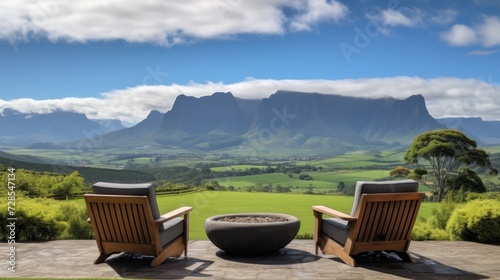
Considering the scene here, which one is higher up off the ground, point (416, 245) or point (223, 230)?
point (223, 230)

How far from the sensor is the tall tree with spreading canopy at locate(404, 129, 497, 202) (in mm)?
29891

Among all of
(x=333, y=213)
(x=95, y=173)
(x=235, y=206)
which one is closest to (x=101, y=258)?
(x=333, y=213)

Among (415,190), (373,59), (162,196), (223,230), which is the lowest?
(162,196)

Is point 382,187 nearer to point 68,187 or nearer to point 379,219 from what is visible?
point 379,219

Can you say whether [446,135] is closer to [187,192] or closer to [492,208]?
[187,192]

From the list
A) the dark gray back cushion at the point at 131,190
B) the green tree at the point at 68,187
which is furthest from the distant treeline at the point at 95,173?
the dark gray back cushion at the point at 131,190

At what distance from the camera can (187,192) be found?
2303 cm

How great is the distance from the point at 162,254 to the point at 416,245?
15.1 feet

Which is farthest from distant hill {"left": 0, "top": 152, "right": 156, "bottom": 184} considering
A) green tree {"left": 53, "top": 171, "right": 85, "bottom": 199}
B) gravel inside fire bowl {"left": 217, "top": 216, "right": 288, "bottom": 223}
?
gravel inside fire bowl {"left": 217, "top": 216, "right": 288, "bottom": 223}

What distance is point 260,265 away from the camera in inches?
258

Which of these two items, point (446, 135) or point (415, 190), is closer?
point (415, 190)

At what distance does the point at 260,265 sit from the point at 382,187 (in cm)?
203

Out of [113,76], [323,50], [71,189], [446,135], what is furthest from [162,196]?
[446,135]

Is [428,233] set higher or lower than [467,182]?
higher
